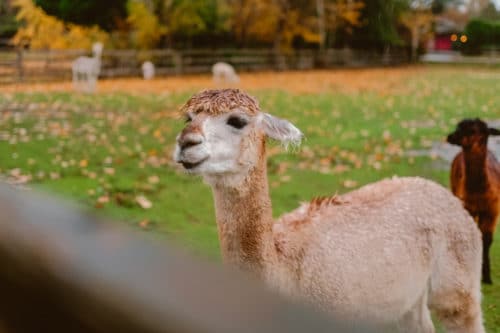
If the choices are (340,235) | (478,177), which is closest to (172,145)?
(478,177)

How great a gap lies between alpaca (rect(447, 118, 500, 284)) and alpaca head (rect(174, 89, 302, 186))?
2839 millimetres

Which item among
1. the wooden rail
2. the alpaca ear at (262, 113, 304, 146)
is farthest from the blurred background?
the alpaca ear at (262, 113, 304, 146)

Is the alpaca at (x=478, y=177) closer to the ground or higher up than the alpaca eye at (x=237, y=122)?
closer to the ground

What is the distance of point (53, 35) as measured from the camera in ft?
76.9

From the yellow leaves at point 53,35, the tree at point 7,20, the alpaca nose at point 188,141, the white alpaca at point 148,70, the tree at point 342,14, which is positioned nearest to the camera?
the alpaca nose at point 188,141

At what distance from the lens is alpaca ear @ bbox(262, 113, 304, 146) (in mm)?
3131

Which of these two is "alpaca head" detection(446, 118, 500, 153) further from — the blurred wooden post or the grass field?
the blurred wooden post

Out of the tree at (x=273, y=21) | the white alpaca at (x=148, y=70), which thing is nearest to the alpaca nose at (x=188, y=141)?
the tree at (x=273, y=21)

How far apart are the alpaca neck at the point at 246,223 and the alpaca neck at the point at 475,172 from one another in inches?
115

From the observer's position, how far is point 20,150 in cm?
992

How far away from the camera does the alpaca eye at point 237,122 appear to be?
307cm

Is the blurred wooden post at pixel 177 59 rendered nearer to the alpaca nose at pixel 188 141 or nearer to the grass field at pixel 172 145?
the grass field at pixel 172 145

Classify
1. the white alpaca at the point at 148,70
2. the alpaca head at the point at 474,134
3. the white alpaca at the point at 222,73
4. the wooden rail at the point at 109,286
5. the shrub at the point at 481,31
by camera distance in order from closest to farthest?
the wooden rail at the point at 109,286 → the alpaca head at the point at 474,134 → the shrub at the point at 481,31 → the white alpaca at the point at 222,73 → the white alpaca at the point at 148,70

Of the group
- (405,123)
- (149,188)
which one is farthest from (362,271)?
(405,123)
